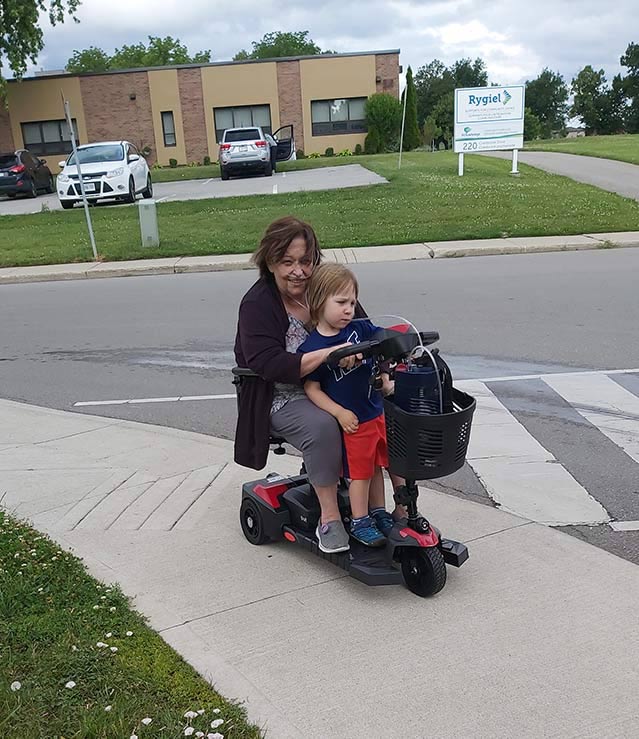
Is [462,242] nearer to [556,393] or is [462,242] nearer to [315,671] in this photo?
[556,393]

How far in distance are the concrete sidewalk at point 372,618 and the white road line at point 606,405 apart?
161cm

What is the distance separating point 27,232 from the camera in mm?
18812

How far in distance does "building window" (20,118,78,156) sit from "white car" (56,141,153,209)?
2411 cm

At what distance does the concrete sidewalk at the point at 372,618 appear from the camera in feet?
8.95

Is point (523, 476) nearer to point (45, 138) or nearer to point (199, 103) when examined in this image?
point (199, 103)

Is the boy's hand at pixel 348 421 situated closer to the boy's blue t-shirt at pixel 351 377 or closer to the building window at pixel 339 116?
the boy's blue t-shirt at pixel 351 377

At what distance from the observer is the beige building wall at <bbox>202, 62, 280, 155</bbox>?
4472 centimetres

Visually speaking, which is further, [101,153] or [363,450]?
[101,153]

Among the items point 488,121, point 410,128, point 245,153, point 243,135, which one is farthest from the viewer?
point 410,128

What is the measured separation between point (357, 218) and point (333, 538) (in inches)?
577

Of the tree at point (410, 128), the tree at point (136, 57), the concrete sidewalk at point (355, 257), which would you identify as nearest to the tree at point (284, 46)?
the tree at point (136, 57)

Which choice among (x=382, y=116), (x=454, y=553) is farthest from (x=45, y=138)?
(x=454, y=553)

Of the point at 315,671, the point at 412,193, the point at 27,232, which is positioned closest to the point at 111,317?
the point at 315,671

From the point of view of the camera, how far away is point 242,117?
45.7 meters
